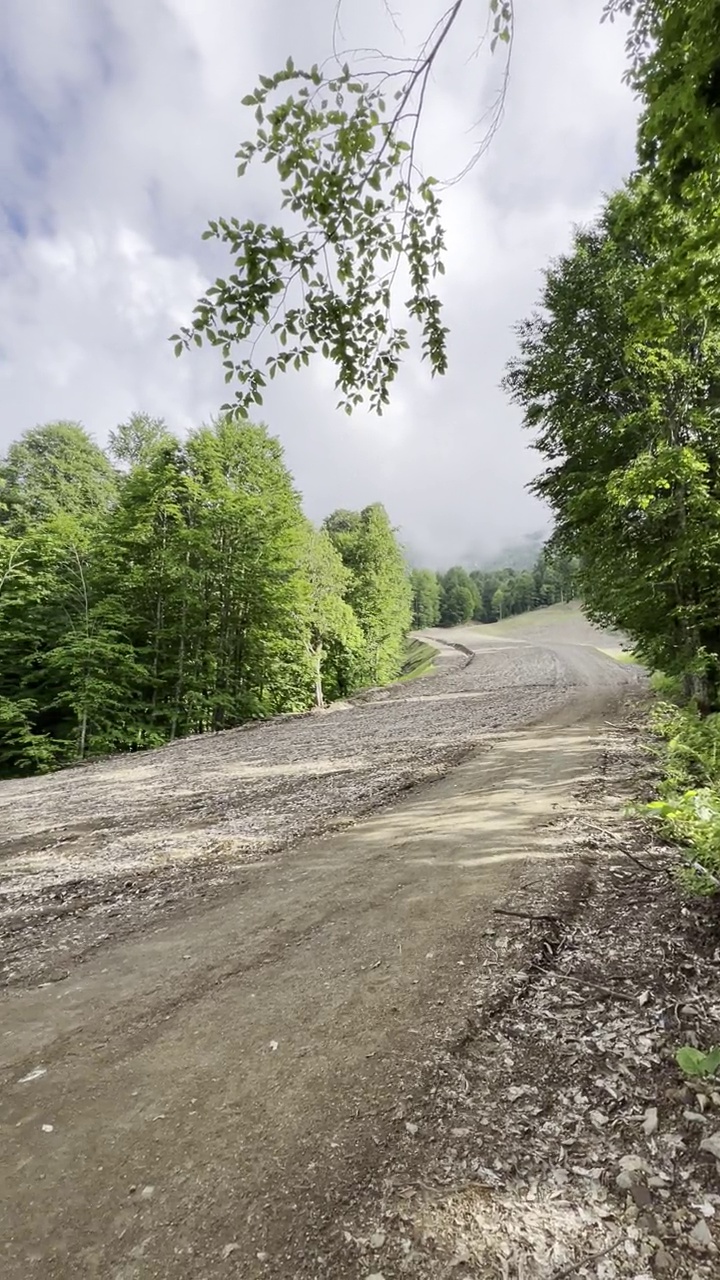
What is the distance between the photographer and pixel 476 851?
17.0 feet

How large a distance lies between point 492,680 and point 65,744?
53.6ft

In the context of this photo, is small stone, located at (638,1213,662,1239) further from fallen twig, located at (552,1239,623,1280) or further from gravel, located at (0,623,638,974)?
gravel, located at (0,623,638,974)

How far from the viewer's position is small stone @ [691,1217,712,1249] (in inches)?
68.9

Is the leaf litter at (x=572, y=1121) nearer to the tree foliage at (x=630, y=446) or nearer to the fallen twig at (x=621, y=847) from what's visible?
the fallen twig at (x=621, y=847)

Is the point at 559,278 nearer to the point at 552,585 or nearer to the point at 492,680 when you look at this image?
the point at 492,680

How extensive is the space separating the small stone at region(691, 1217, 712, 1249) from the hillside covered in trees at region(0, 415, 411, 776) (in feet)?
50.3

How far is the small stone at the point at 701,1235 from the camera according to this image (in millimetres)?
1751

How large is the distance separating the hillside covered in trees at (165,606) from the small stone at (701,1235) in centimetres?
1533

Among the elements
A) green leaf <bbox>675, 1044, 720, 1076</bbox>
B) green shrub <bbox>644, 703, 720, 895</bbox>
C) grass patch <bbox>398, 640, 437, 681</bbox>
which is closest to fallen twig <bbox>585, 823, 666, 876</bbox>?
green shrub <bbox>644, 703, 720, 895</bbox>

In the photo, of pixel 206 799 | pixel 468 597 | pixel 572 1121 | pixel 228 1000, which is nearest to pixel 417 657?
pixel 206 799

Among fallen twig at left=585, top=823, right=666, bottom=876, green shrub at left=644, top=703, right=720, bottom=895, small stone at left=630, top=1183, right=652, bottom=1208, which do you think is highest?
green shrub at left=644, top=703, right=720, bottom=895

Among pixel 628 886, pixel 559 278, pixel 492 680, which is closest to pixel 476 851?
pixel 628 886

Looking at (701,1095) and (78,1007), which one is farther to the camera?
(78,1007)

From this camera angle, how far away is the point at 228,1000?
10.7 feet
